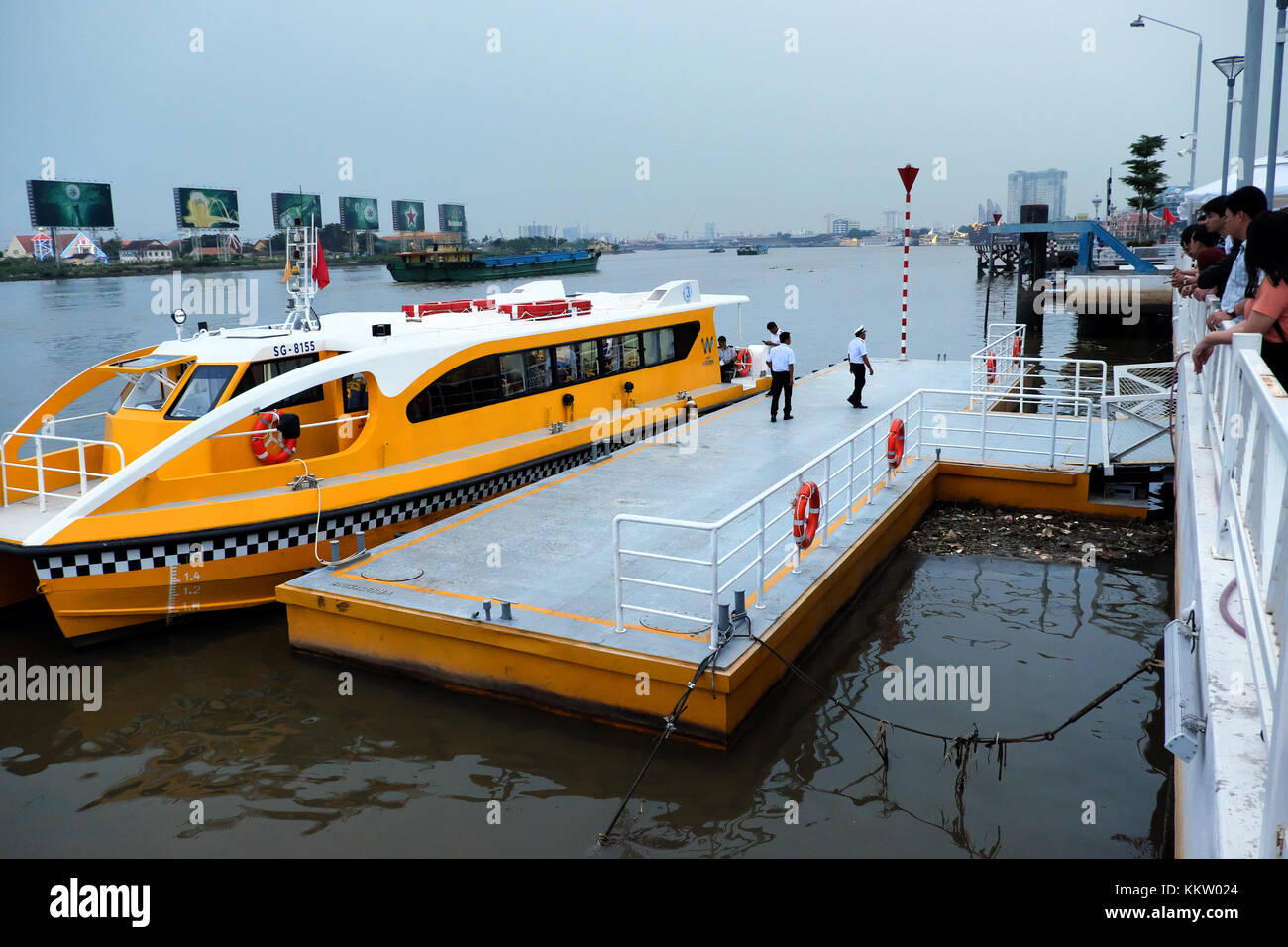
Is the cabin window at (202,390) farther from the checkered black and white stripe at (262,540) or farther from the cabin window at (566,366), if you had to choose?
the cabin window at (566,366)

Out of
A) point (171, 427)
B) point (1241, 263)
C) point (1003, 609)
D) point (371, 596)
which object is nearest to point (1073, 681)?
point (1003, 609)

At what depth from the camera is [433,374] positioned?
38.5ft

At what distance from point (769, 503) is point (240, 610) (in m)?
5.99

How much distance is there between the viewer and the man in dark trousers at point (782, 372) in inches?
590

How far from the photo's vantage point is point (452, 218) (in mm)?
143000

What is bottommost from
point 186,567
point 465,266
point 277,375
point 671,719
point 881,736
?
point 881,736

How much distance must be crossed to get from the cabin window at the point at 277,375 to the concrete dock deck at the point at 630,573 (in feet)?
8.38

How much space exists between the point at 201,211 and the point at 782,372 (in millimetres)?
75650

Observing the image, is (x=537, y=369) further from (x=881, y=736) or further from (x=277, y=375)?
(x=881, y=736)

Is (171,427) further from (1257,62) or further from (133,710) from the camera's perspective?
(1257,62)

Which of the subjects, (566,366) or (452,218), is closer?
→ (566,366)

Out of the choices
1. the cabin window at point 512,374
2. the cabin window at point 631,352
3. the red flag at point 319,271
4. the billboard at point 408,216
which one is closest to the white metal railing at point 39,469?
the red flag at point 319,271

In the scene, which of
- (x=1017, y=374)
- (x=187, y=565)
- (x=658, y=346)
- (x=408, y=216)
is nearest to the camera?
(x=187, y=565)

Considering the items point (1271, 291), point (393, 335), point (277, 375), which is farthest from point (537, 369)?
point (1271, 291)
